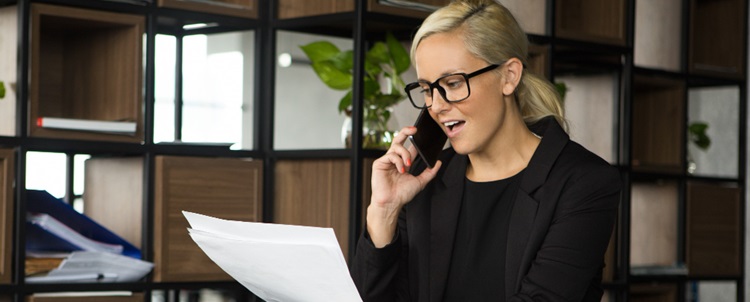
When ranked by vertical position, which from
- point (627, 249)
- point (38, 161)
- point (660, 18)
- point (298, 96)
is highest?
point (660, 18)

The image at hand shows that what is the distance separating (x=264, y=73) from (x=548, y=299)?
1.54 metres

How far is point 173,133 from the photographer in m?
3.06

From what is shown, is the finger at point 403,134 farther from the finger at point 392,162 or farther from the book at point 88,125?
the book at point 88,125

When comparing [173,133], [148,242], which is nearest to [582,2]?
[173,133]

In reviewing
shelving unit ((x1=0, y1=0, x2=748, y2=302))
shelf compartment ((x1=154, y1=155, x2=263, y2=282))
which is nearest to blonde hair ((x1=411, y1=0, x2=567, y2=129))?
shelving unit ((x1=0, y1=0, x2=748, y2=302))

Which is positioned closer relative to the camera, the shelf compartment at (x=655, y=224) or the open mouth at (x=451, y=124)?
the open mouth at (x=451, y=124)

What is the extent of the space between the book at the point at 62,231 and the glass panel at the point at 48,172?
30 centimetres

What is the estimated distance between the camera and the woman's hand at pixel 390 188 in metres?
1.68

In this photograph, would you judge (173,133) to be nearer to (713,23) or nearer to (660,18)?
(660,18)

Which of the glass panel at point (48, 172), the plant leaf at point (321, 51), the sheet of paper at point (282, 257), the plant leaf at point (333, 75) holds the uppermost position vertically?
the plant leaf at point (321, 51)

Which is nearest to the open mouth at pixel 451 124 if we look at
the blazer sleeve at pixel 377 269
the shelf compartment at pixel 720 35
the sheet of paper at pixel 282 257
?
the blazer sleeve at pixel 377 269

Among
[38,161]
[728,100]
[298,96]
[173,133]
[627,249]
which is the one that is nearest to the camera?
[38,161]

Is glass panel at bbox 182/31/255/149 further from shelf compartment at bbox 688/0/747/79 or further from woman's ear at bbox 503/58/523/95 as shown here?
woman's ear at bbox 503/58/523/95

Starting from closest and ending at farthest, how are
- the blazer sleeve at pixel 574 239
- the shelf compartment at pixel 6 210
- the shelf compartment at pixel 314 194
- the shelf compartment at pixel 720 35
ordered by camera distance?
the blazer sleeve at pixel 574 239 < the shelf compartment at pixel 6 210 < the shelf compartment at pixel 314 194 < the shelf compartment at pixel 720 35
